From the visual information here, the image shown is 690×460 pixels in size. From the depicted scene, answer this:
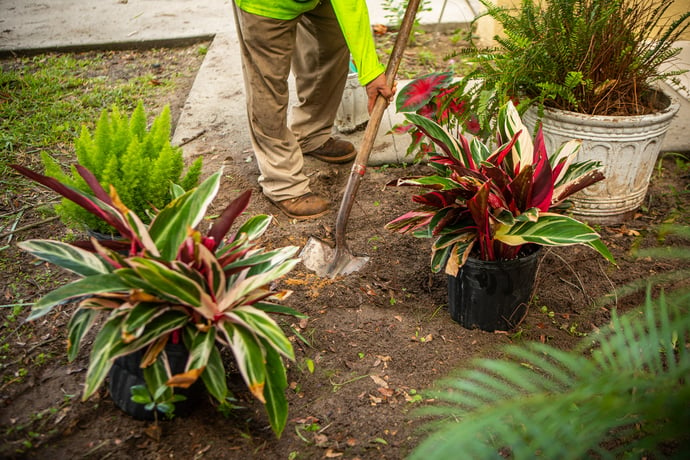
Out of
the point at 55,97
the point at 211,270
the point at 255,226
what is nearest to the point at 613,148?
the point at 255,226

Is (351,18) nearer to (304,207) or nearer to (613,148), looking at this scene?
(304,207)

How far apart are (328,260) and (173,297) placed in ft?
3.93

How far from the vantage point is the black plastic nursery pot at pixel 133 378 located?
171 centimetres

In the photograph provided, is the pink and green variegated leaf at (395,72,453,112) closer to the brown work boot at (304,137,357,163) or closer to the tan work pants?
the tan work pants

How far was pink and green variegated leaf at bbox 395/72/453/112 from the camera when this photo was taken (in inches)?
116

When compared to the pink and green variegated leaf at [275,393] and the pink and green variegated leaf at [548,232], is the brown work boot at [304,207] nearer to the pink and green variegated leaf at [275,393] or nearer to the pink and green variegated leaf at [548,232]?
the pink and green variegated leaf at [548,232]

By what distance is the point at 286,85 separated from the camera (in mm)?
2996

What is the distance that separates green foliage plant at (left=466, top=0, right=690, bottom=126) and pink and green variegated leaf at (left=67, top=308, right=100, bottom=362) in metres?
1.88

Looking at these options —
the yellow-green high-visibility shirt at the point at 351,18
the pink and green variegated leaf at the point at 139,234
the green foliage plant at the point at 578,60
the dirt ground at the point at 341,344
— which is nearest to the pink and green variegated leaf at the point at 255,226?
the dirt ground at the point at 341,344

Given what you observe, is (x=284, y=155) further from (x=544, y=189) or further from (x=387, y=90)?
(x=544, y=189)

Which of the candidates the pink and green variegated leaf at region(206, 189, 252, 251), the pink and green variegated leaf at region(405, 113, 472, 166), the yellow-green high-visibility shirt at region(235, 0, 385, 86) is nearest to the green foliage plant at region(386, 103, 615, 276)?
the pink and green variegated leaf at region(405, 113, 472, 166)

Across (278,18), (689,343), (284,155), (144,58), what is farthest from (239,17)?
(144,58)

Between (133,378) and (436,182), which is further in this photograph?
(436,182)

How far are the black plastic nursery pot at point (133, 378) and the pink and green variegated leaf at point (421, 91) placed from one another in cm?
179
